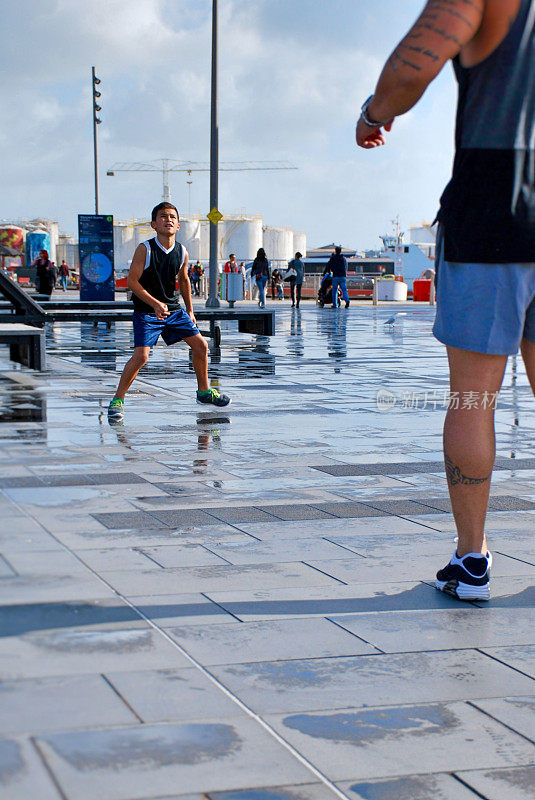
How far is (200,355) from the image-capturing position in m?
8.92

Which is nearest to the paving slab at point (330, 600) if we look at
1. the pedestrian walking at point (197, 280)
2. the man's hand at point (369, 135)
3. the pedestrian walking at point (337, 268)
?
the man's hand at point (369, 135)

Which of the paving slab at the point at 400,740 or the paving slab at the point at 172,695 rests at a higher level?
the paving slab at the point at 172,695

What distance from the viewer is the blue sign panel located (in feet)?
82.0

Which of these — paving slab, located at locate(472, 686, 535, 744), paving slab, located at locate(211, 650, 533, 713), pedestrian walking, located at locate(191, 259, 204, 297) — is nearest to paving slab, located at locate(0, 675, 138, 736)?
paving slab, located at locate(211, 650, 533, 713)

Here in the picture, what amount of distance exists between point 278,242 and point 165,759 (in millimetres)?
137088

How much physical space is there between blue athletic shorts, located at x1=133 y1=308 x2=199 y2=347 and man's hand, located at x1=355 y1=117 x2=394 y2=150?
5.21 metres

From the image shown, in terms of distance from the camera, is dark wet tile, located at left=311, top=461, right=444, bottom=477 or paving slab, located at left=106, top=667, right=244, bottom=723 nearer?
paving slab, located at left=106, top=667, right=244, bottom=723

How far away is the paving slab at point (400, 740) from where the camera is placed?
2.38 meters

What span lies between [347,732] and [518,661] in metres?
0.72

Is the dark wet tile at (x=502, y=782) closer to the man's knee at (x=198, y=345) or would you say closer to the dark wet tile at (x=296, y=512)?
the dark wet tile at (x=296, y=512)

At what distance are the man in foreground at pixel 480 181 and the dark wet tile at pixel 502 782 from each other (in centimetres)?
128

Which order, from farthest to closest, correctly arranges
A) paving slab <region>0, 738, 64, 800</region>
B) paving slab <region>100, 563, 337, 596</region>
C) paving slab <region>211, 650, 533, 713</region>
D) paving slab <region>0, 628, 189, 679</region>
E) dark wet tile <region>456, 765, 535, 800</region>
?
paving slab <region>100, 563, 337, 596</region>, paving slab <region>0, 628, 189, 679</region>, paving slab <region>211, 650, 533, 713</region>, dark wet tile <region>456, 765, 535, 800</region>, paving slab <region>0, 738, 64, 800</region>

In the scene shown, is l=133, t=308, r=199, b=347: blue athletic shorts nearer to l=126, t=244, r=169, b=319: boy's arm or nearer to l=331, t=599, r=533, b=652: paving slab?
l=126, t=244, r=169, b=319: boy's arm

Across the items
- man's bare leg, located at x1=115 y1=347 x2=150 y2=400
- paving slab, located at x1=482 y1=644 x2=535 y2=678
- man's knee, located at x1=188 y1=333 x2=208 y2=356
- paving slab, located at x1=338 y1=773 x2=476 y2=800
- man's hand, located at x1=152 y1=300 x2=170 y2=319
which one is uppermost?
man's hand, located at x1=152 y1=300 x2=170 y2=319
